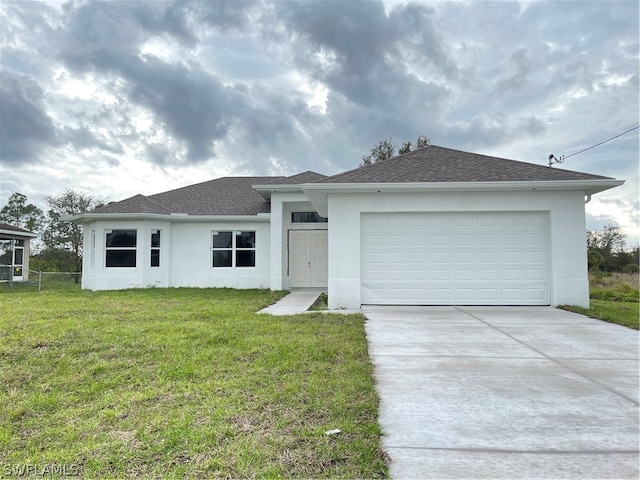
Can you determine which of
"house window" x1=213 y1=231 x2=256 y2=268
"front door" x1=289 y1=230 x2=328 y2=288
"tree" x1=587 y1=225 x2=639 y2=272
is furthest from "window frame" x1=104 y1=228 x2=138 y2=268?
"tree" x1=587 y1=225 x2=639 y2=272

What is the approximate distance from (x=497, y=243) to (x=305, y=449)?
8.62 meters

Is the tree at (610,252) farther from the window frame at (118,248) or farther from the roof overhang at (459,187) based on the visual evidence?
the window frame at (118,248)

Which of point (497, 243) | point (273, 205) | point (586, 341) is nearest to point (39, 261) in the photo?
point (273, 205)

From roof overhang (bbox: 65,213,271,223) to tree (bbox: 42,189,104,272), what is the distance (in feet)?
38.0

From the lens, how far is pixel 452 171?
10.1m

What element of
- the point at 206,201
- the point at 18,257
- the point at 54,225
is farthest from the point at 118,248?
the point at 54,225

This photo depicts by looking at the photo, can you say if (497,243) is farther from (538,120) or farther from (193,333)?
(538,120)

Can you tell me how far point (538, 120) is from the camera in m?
15.7

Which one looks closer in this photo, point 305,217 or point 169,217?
point 169,217

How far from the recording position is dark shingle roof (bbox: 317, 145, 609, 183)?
31.3ft

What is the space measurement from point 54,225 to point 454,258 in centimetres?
2850

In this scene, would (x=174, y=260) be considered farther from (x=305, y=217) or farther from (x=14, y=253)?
(x=14, y=253)

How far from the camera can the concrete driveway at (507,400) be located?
2.59 m

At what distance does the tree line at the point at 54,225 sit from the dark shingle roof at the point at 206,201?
11.6 m
